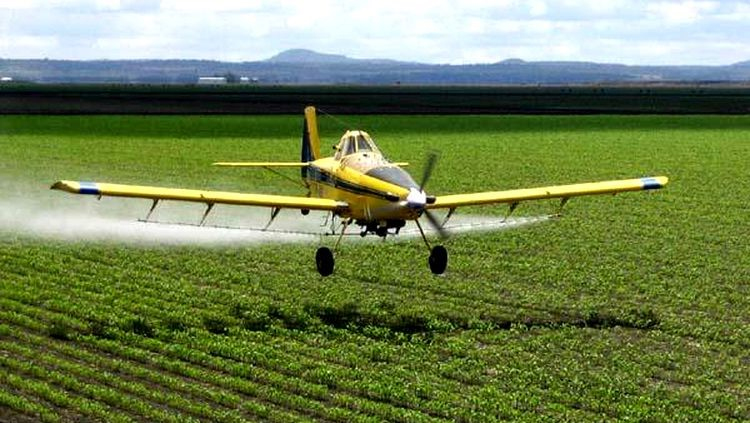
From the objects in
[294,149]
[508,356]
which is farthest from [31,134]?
[508,356]

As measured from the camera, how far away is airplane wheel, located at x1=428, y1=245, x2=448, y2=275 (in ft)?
80.2

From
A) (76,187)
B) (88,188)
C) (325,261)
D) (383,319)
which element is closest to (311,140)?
(325,261)

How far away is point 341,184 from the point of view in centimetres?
2542

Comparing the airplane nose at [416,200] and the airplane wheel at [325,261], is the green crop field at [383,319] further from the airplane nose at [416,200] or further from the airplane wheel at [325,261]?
the airplane nose at [416,200]

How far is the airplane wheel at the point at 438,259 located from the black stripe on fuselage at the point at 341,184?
184 cm

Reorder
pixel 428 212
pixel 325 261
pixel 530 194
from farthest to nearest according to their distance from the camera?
pixel 530 194, pixel 325 261, pixel 428 212

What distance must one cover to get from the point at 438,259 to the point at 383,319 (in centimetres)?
184

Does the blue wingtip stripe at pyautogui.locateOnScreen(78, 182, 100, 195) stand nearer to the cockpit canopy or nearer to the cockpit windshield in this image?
the cockpit canopy

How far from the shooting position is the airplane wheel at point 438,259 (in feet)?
80.2

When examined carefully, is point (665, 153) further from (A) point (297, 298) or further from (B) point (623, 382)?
(B) point (623, 382)

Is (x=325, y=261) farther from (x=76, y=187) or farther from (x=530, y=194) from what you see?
(x=76, y=187)

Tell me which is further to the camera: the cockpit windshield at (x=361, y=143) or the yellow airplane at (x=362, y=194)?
the cockpit windshield at (x=361, y=143)

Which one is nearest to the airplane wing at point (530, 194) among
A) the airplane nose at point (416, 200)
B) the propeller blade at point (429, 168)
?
the propeller blade at point (429, 168)

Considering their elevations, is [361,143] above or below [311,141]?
above
